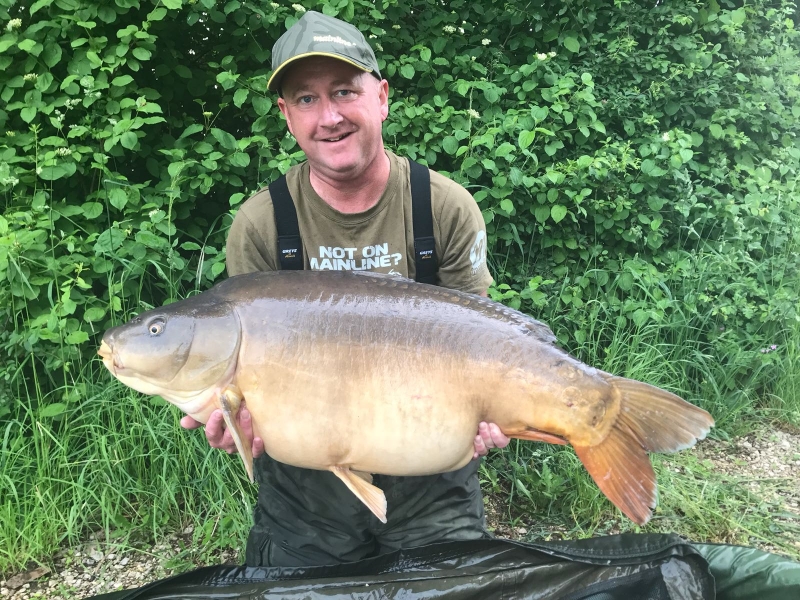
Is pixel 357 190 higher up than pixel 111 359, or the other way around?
pixel 357 190

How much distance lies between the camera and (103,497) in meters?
2.24

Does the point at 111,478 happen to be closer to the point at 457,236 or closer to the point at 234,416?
the point at 234,416

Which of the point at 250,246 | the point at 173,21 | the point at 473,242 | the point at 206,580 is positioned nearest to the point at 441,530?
the point at 206,580

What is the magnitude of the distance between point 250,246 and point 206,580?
3.06ft

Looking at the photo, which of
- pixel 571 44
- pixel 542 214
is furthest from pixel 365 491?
pixel 571 44

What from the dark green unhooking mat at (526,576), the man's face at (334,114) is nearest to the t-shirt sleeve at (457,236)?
the man's face at (334,114)

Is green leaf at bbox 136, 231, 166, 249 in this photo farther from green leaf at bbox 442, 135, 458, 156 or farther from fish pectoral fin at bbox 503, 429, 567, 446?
fish pectoral fin at bbox 503, 429, 567, 446

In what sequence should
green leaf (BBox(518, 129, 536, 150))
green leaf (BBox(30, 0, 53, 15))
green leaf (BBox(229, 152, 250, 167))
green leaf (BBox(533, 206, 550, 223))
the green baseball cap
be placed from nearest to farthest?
the green baseball cap → green leaf (BBox(30, 0, 53, 15)) → green leaf (BBox(229, 152, 250, 167)) → green leaf (BBox(518, 129, 536, 150)) → green leaf (BBox(533, 206, 550, 223))

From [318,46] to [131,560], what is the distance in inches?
77.0

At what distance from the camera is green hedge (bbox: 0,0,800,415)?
8.02 ft

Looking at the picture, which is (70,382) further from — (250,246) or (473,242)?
(473,242)

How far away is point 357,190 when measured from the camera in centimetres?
175

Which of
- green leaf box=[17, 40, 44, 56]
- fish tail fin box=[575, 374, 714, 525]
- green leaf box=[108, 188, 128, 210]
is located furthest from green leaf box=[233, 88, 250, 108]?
fish tail fin box=[575, 374, 714, 525]

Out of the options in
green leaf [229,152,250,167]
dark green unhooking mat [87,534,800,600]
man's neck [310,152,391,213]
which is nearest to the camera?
dark green unhooking mat [87,534,800,600]
